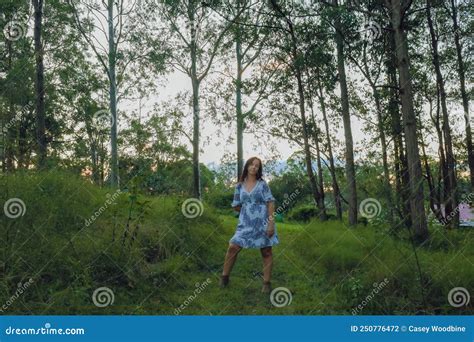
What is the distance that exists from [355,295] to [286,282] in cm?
142

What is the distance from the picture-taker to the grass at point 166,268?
4.37 m

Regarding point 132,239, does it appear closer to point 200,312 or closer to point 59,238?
point 59,238

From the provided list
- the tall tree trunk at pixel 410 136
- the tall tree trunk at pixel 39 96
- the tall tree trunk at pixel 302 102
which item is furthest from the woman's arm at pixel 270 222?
the tall tree trunk at pixel 302 102

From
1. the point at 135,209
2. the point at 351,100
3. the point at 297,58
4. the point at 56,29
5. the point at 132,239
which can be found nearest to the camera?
the point at 132,239

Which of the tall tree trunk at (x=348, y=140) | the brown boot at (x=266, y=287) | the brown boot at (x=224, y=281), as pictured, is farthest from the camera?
the tall tree trunk at (x=348, y=140)

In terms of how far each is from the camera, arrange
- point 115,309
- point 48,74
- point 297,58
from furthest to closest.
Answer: point 48,74 < point 297,58 < point 115,309

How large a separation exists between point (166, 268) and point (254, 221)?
1.42m

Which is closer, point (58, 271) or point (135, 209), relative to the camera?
point (58, 271)

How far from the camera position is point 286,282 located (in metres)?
5.70

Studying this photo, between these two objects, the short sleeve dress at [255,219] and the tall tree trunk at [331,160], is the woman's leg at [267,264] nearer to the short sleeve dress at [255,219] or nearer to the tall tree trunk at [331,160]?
the short sleeve dress at [255,219]

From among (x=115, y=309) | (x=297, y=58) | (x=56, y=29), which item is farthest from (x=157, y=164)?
(x=115, y=309)

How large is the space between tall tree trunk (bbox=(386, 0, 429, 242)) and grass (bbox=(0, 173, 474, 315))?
0.36 metres

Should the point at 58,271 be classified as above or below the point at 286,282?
above

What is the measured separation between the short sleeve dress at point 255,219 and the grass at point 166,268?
679 millimetres
